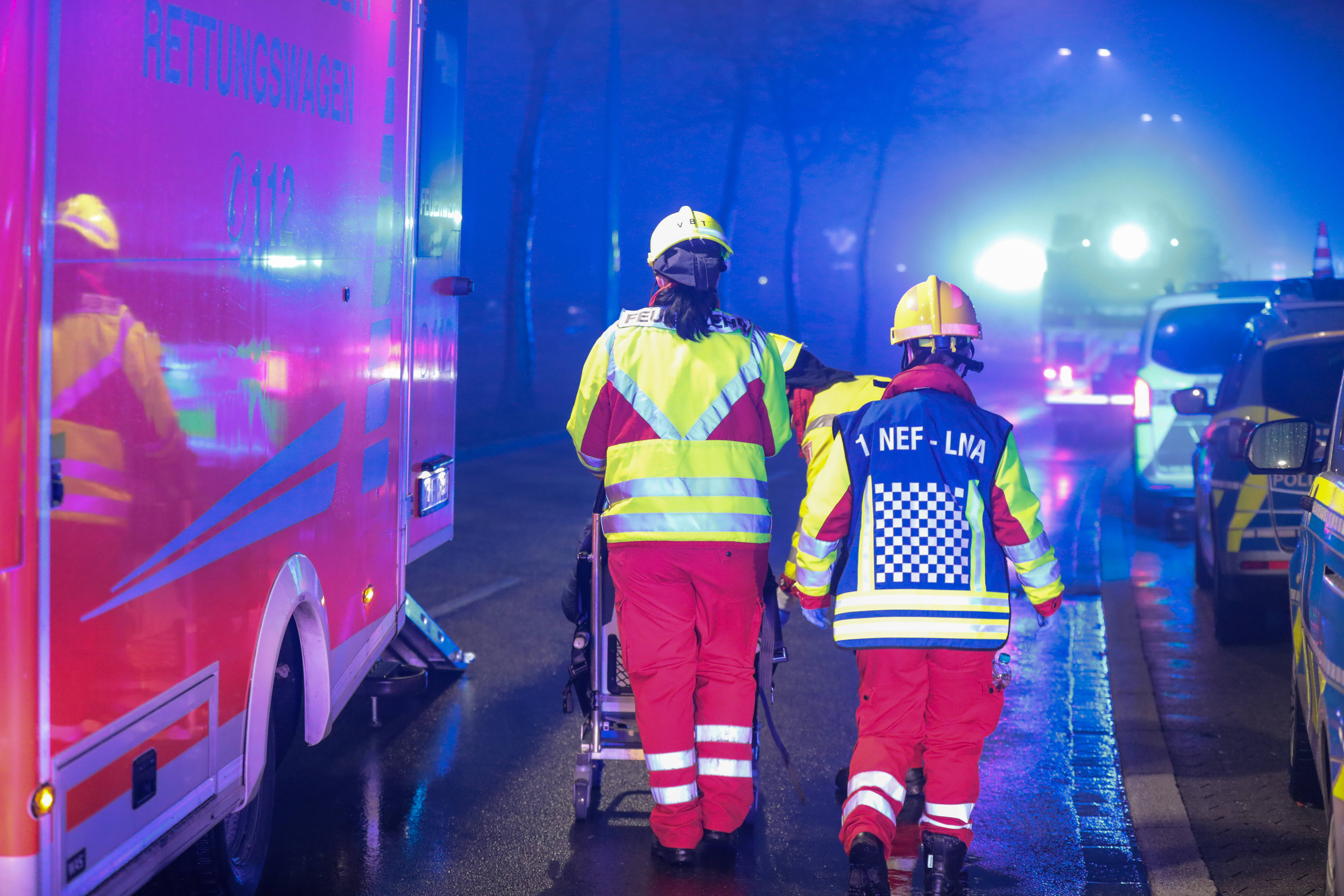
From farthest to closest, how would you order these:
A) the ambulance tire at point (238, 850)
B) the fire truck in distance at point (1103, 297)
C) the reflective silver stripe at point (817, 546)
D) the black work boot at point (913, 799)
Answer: the fire truck in distance at point (1103, 297), the black work boot at point (913, 799), the reflective silver stripe at point (817, 546), the ambulance tire at point (238, 850)

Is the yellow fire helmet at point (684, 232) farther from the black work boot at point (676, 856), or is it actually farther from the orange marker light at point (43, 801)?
the orange marker light at point (43, 801)

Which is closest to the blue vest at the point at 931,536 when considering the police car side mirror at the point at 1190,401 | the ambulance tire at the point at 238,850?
the ambulance tire at the point at 238,850

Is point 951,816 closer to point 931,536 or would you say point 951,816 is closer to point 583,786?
point 931,536

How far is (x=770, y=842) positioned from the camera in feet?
16.2

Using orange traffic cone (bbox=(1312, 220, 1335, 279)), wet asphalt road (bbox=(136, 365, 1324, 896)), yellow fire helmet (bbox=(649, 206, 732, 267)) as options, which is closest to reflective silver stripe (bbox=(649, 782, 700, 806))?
wet asphalt road (bbox=(136, 365, 1324, 896))

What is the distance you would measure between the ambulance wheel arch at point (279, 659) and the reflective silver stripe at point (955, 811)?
2.02 meters

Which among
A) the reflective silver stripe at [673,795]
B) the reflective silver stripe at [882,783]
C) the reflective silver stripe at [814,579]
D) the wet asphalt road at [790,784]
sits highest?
the reflective silver stripe at [814,579]

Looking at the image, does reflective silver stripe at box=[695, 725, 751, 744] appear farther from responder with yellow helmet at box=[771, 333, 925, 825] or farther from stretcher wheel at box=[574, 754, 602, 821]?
stretcher wheel at box=[574, 754, 602, 821]

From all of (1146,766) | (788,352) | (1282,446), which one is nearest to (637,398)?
(788,352)

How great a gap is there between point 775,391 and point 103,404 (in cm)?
247

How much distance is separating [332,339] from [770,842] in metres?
2.33

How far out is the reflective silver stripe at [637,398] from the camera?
4.70m

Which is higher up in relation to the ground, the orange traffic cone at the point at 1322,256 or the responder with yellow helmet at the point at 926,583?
the orange traffic cone at the point at 1322,256

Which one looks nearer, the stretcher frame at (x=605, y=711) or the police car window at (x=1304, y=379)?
the stretcher frame at (x=605, y=711)
